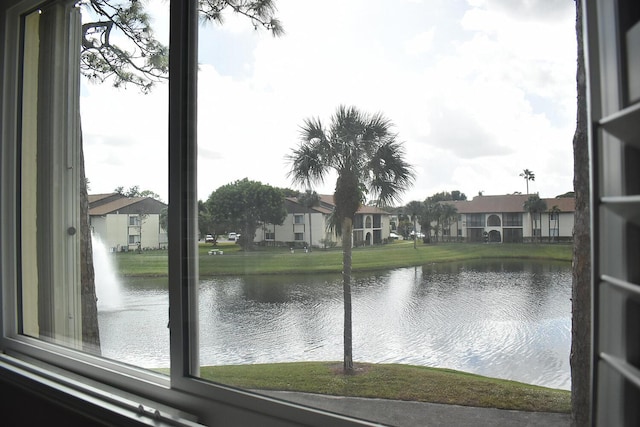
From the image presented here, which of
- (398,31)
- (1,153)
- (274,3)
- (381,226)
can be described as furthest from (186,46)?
(1,153)

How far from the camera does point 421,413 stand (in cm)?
104

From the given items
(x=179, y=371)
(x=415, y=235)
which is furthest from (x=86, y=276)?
(x=415, y=235)

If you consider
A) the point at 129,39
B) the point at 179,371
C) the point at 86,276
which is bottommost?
the point at 179,371

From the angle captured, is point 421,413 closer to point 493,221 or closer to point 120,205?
point 493,221

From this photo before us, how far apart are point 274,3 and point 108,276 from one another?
4.31 feet

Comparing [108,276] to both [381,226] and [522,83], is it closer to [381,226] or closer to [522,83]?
[381,226]

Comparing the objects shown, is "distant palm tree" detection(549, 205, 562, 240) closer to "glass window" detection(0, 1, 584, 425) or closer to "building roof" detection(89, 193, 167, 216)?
"glass window" detection(0, 1, 584, 425)

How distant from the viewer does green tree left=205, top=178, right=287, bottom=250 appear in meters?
1.31

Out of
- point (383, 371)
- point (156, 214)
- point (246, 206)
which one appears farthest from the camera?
point (156, 214)

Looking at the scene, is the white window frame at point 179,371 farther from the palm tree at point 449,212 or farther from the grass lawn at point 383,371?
the palm tree at point 449,212

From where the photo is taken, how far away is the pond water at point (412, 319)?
3.01ft

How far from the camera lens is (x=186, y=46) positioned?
4.94ft

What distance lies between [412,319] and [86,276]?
1650mm

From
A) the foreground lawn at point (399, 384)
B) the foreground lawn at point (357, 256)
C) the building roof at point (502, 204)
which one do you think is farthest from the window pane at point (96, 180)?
the building roof at point (502, 204)
